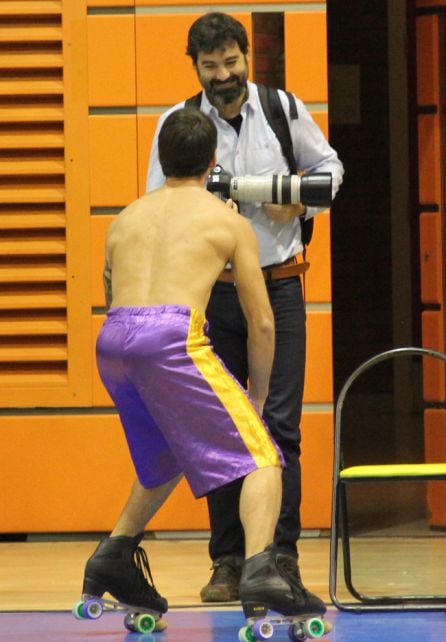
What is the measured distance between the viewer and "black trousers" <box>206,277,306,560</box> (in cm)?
527

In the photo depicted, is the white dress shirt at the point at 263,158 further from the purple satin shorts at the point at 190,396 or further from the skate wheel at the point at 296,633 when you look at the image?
the skate wheel at the point at 296,633

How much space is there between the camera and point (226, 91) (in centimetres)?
520

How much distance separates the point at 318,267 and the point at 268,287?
3.96 ft

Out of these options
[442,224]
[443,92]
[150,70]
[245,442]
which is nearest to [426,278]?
[442,224]

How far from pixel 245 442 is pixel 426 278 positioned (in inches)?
98.4

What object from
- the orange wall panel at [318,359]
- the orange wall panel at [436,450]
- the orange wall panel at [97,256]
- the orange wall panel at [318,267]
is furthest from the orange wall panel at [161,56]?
the orange wall panel at [436,450]

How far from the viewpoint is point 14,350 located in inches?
260

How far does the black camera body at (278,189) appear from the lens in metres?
5.09

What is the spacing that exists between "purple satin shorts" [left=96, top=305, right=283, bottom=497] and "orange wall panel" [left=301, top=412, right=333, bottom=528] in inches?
75.2

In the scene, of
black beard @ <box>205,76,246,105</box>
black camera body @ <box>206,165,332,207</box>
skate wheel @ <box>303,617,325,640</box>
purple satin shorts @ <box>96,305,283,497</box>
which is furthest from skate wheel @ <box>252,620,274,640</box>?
black beard @ <box>205,76,246,105</box>

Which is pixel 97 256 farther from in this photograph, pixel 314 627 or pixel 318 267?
pixel 314 627

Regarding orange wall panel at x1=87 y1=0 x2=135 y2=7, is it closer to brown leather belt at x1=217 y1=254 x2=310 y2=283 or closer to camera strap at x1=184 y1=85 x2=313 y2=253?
camera strap at x1=184 y1=85 x2=313 y2=253

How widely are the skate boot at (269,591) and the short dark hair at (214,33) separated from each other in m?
1.72

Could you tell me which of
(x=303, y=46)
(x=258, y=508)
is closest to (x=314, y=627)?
(x=258, y=508)
